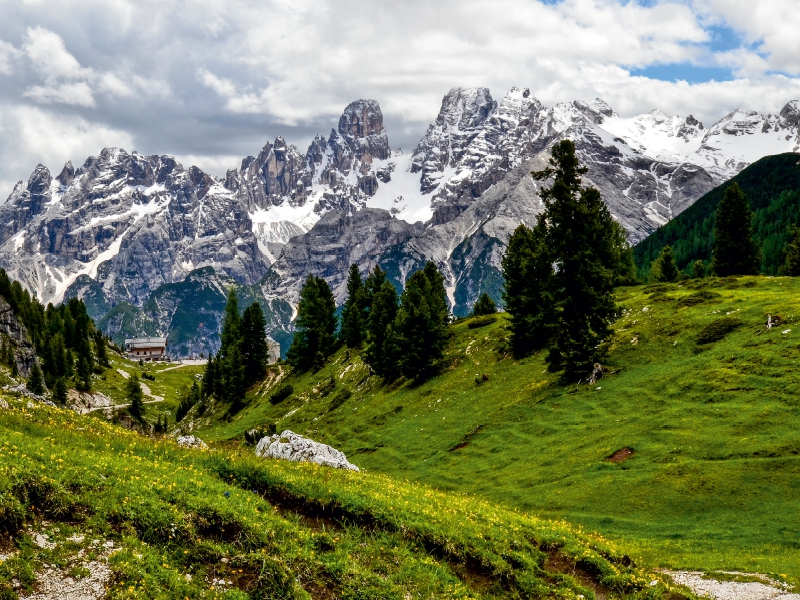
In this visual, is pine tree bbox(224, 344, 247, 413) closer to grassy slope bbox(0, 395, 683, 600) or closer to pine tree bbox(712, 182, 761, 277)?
pine tree bbox(712, 182, 761, 277)

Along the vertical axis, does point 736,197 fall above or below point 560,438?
above

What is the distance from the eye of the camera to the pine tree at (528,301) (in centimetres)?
6988

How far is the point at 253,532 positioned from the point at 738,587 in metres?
17.3

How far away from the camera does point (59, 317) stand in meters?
176

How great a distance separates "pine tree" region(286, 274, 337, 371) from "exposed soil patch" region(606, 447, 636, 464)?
250 ft

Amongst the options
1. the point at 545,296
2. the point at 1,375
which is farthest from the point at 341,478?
the point at 1,375

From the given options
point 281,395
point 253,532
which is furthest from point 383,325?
point 253,532

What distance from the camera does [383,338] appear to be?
298ft

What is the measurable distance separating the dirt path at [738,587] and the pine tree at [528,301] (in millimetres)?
42954

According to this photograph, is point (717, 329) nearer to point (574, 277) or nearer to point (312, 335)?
point (574, 277)

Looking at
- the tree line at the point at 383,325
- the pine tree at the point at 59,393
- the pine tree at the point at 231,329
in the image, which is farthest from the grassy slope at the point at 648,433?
the pine tree at the point at 59,393

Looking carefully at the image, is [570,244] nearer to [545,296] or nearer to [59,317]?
[545,296]

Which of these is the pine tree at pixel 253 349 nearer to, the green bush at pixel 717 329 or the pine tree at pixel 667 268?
the pine tree at pixel 667 268

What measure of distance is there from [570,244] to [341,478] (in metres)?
41.7
